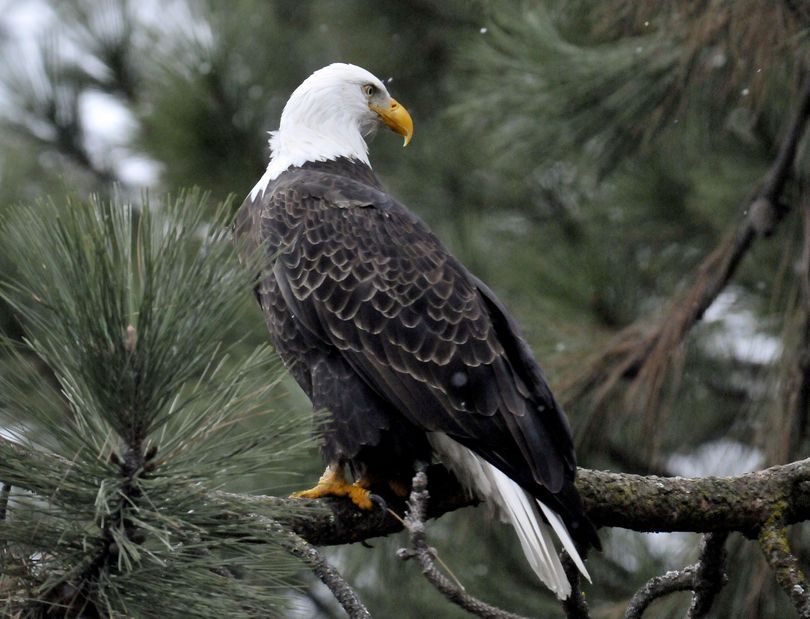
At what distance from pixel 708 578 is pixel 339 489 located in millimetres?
953

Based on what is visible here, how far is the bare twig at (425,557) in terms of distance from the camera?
201 cm

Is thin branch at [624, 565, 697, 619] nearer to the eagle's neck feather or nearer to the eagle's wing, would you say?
the eagle's wing

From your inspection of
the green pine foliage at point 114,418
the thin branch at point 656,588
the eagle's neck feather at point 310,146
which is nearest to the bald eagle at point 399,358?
the eagle's neck feather at point 310,146

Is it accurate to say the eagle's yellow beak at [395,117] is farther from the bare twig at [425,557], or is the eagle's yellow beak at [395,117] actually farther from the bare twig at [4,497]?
the bare twig at [4,497]

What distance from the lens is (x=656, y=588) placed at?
2.51 metres

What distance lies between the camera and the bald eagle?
10.3 ft

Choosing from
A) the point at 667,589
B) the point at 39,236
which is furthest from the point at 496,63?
the point at 39,236

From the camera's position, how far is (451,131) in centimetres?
726

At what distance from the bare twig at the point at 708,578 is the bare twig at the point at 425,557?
561mm

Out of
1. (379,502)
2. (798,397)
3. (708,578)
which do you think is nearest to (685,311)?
(798,397)

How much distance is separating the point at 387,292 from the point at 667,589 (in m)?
1.25

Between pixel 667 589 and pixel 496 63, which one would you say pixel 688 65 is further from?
pixel 667 589

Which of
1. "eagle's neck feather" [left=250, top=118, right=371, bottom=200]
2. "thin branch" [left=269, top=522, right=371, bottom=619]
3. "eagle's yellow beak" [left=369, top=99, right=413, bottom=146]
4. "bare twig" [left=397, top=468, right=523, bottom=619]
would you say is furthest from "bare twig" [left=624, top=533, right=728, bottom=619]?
"eagle's yellow beak" [left=369, top=99, right=413, bottom=146]

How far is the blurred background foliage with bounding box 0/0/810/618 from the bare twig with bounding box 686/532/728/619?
892mm
